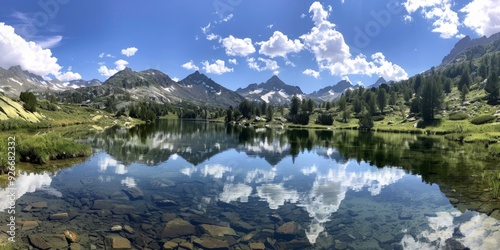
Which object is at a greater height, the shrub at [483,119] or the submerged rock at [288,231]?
the shrub at [483,119]

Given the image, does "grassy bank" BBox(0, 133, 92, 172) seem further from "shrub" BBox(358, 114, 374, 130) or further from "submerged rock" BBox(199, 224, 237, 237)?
"shrub" BBox(358, 114, 374, 130)

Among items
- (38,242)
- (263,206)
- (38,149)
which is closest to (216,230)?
(263,206)

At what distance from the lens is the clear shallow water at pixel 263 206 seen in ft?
62.6

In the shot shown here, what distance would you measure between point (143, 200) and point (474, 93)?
229328mm

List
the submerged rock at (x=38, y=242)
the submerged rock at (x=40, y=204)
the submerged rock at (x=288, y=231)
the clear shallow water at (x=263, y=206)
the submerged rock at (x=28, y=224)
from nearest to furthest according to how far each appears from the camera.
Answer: the submerged rock at (x=38, y=242) → the submerged rock at (x=28, y=224) → the clear shallow water at (x=263, y=206) → the submerged rock at (x=288, y=231) → the submerged rock at (x=40, y=204)

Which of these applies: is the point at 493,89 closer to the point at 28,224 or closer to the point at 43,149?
the point at 43,149

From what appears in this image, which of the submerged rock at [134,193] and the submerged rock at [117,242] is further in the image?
the submerged rock at [134,193]

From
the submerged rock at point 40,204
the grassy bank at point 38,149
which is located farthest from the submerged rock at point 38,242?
the grassy bank at point 38,149

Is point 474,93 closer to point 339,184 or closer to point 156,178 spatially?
point 339,184

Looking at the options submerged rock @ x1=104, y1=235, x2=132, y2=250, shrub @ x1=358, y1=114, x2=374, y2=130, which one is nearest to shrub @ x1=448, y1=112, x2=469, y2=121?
shrub @ x1=358, y1=114, x2=374, y2=130

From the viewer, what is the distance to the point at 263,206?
2594cm

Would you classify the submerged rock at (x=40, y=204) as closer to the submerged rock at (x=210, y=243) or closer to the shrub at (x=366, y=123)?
the submerged rock at (x=210, y=243)

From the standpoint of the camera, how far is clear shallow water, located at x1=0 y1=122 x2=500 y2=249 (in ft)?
62.6

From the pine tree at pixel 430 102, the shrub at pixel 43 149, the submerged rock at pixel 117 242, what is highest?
the pine tree at pixel 430 102
